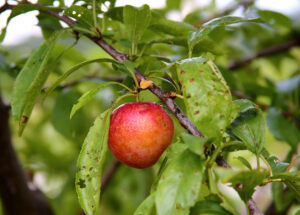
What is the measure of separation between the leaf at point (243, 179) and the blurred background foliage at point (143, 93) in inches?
11.4

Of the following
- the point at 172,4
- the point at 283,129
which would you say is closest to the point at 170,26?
the point at 283,129

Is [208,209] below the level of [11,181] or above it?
above

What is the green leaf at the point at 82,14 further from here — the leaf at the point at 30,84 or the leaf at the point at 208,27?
the leaf at the point at 208,27

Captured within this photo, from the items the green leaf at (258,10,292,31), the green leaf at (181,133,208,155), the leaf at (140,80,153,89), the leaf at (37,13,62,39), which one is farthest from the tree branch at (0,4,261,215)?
the green leaf at (258,10,292,31)

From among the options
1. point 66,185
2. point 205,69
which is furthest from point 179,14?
point 205,69

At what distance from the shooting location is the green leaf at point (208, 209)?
1.96ft

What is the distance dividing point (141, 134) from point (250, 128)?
0.67ft

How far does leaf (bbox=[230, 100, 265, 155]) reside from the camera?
2.19ft

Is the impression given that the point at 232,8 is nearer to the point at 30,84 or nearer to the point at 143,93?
the point at 143,93

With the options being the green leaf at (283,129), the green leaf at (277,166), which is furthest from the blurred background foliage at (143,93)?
the green leaf at (277,166)

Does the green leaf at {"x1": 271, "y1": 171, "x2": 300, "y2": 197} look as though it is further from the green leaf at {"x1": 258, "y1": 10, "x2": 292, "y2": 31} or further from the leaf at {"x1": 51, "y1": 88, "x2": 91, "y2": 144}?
the leaf at {"x1": 51, "y1": 88, "x2": 91, "y2": 144}

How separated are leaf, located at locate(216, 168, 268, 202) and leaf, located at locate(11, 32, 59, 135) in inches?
16.5

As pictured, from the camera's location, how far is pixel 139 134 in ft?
2.40

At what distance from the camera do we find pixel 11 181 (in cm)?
122
